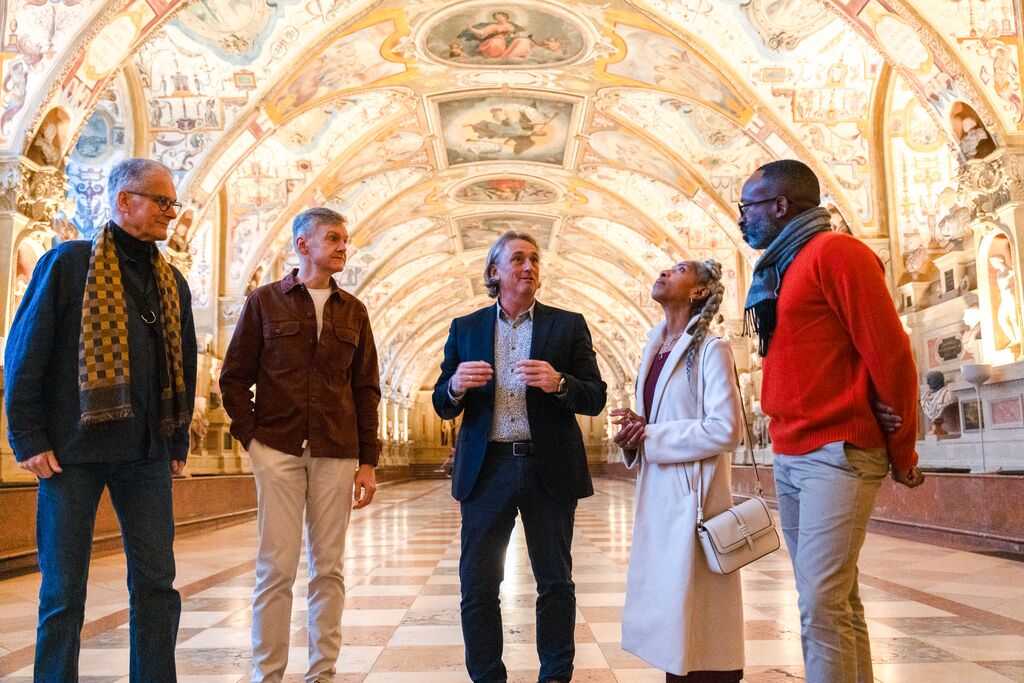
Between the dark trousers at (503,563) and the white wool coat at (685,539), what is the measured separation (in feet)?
1.08

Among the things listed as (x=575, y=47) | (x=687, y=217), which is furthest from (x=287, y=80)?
(x=687, y=217)

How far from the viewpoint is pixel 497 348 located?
3.49 metres

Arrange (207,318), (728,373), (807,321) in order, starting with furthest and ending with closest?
(207,318)
(728,373)
(807,321)

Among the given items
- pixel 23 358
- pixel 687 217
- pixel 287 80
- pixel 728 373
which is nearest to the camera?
pixel 23 358

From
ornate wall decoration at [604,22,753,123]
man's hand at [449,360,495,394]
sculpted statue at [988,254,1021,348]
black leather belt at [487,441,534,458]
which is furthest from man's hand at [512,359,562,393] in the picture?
ornate wall decoration at [604,22,753,123]

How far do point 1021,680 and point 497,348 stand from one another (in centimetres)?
239

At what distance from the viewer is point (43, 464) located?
2.70 meters

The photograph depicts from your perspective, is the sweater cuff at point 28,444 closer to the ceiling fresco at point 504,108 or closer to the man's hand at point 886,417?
the man's hand at point 886,417

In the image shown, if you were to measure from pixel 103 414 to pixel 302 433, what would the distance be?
76 centimetres

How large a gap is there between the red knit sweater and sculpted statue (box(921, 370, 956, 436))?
11.3m

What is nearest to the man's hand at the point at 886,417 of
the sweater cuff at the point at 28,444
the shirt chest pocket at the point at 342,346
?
the shirt chest pocket at the point at 342,346

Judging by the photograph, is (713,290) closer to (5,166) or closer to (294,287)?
(294,287)

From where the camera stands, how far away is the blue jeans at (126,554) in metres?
2.69

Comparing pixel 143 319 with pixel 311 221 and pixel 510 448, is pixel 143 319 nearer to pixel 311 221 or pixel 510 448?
pixel 311 221
